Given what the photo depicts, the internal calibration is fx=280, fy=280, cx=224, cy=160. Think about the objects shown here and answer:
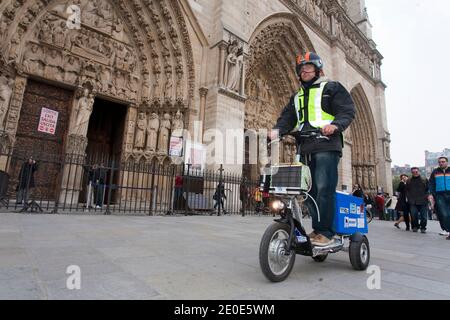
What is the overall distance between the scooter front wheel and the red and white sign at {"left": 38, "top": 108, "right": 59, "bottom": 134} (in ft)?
31.5

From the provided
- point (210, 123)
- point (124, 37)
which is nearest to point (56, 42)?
point (124, 37)

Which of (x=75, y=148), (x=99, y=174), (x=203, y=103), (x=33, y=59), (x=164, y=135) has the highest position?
(x=33, y=59)

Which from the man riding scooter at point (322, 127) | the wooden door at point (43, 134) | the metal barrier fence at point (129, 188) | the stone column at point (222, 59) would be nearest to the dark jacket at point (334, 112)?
the man riding scooter at point (322, 127)

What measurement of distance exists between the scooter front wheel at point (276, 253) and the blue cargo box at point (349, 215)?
2.14ft

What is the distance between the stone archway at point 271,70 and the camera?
48.2 ft

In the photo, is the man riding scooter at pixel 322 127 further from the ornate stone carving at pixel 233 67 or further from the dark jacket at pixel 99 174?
the ornate stone carving at pixel 233 67

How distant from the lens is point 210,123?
34.8 ft

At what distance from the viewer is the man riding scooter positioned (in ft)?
7.45

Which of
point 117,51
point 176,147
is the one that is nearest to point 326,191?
point 176,147

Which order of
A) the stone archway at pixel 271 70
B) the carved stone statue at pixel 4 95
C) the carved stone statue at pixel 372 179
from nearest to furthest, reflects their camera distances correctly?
the carved stone statue at pixel 4 95
the stone archway at pixel 271 70
the carved stone statue at pixel 372 179

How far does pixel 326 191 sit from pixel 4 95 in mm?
9128

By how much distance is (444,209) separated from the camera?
589 cm

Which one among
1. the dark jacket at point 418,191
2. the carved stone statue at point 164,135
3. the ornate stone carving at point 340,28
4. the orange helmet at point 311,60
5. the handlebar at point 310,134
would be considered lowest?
the dark jacket at point 418,191

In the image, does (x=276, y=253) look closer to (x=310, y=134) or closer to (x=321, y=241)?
(x=321, y=241)
